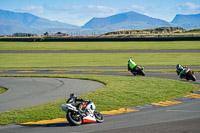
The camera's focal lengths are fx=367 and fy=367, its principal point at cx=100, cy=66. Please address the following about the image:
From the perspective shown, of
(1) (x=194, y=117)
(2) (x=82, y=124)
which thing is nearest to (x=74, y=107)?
(2) (x=82, y=124)

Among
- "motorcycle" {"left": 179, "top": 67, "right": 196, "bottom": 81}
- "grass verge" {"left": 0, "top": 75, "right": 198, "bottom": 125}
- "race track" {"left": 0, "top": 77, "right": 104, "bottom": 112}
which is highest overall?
"motorcycle" {"left": 179, "top": 67, "right": 196, "bottom": 81}

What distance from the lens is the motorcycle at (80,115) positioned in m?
14.0

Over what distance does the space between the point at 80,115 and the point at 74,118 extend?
271 millimetres

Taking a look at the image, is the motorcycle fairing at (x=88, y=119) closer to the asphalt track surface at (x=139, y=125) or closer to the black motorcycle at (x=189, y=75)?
the asphalt track surface at (x=139, y=125)

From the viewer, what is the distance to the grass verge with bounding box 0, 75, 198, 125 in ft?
53.9

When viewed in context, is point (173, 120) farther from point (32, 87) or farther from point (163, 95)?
point (32, 87)

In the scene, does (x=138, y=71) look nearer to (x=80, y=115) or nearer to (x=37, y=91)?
(x=37, y=91)

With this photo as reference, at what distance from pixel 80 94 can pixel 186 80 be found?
10631 millimetres

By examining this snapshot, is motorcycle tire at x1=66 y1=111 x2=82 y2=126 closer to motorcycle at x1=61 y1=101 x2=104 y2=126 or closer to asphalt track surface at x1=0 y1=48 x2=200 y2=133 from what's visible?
motorcycle at x1=61 y1=101 x2=104 y2=126

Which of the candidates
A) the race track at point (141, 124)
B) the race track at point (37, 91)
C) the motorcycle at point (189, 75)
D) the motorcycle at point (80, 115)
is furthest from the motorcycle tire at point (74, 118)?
the motorcycle at point (189, 75)

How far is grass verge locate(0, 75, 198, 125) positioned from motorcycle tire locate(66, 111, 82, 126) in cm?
219

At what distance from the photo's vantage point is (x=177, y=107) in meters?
18.2

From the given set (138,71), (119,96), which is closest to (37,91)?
(119,96)

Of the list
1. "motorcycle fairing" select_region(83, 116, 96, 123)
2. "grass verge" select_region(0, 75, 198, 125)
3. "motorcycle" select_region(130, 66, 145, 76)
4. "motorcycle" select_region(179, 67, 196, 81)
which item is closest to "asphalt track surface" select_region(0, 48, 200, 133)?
"motorcycle fairing" select_region(83, 116, 96, 123)
